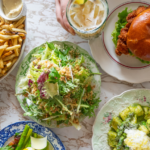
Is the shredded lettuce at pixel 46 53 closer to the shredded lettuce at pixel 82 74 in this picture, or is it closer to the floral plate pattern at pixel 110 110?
the shredded lettuce at pixel 82 74

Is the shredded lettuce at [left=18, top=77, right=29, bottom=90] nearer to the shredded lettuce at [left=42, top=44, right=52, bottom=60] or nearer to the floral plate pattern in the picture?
the shredded lettuce at [left=42, top=44, right=52, bottom=60]

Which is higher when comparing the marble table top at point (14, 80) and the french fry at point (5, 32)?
the french fry at point (5, 32)

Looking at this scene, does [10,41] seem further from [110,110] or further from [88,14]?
[110,110]

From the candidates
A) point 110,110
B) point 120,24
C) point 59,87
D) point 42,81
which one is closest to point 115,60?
point 120,24

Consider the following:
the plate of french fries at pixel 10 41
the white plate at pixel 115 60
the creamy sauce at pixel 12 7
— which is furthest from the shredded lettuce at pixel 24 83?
the white plate at pixel 115 60

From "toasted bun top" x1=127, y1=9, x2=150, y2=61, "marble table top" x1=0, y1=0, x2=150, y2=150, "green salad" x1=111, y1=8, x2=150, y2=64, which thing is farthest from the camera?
"marble table top" x1=0, y1=0, x2=150, y2=150

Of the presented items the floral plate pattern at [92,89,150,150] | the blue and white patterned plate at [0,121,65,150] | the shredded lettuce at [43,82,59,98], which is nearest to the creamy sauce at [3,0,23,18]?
the shredded lettuce at [43,82,59,98]
